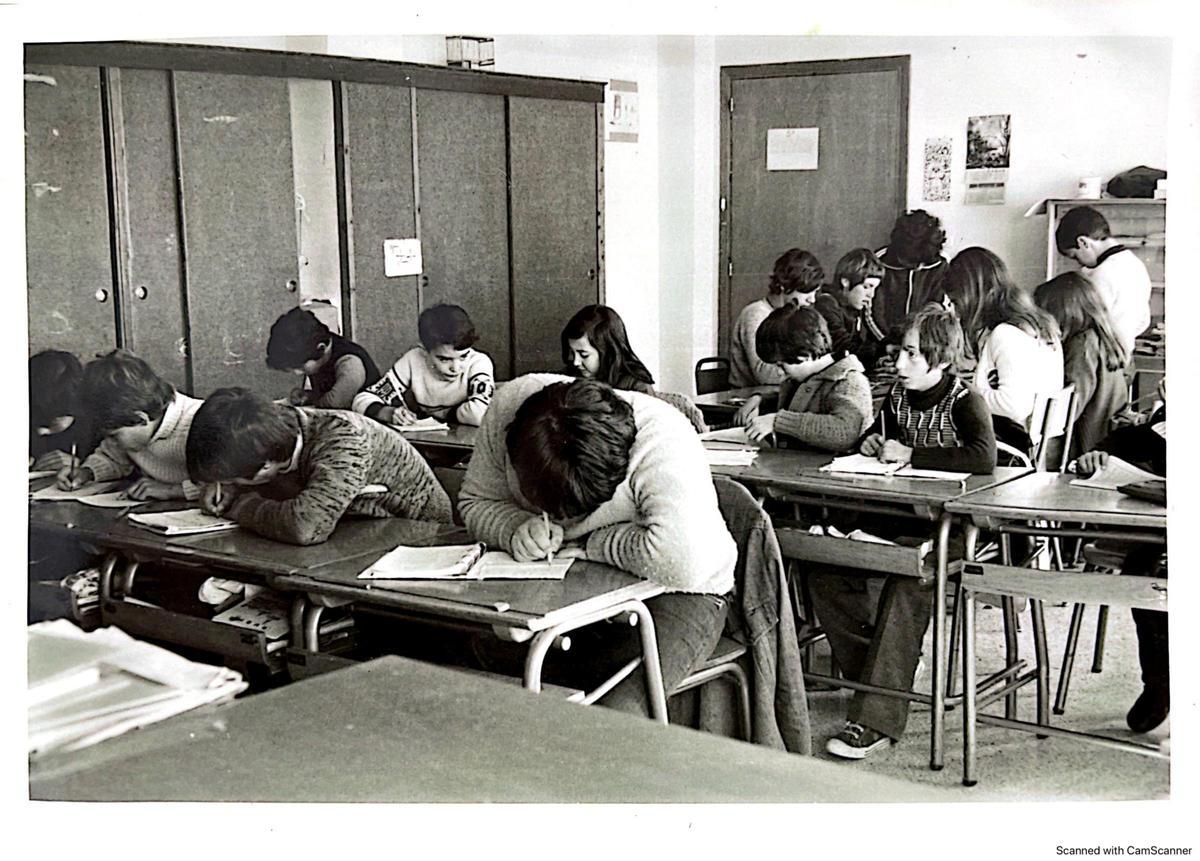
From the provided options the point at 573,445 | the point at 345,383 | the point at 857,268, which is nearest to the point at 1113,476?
the point at 573,445


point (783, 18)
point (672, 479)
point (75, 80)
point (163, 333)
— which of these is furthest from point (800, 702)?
point (163, 333)

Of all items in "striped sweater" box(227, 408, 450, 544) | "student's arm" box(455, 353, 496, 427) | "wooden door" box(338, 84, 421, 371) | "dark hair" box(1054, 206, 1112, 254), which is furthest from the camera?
"wooden door" box(338, 84, 421, 371)

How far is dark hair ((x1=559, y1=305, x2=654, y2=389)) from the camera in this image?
2945 millimetres

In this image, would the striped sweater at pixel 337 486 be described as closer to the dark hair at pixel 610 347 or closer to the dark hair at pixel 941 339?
the dark hair at pixel 610 347

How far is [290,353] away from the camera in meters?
3.24

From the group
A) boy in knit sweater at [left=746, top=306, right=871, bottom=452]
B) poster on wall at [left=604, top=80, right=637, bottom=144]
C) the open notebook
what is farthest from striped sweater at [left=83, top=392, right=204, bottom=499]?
boy in knit sweater at [left=746, top=306, right=871, bottom=452]

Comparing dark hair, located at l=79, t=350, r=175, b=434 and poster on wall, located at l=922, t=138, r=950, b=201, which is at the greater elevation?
poster on wall, located at l=922, t=138, r=950, b=201

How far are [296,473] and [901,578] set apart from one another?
115 centimetres

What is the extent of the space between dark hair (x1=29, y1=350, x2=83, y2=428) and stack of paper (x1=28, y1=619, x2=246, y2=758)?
0.25 metres

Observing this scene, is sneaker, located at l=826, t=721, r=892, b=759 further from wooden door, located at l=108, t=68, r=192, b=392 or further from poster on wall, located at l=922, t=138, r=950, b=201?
wooden door, located at l=108, t=68, r=192, b=392

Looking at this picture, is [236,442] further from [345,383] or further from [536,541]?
[345,383]

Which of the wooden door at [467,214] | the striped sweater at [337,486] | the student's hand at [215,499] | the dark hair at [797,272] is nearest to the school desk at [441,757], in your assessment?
the striped sweater at [337,486]

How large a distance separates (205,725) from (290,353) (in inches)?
86.1

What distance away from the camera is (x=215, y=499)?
7.57ft
